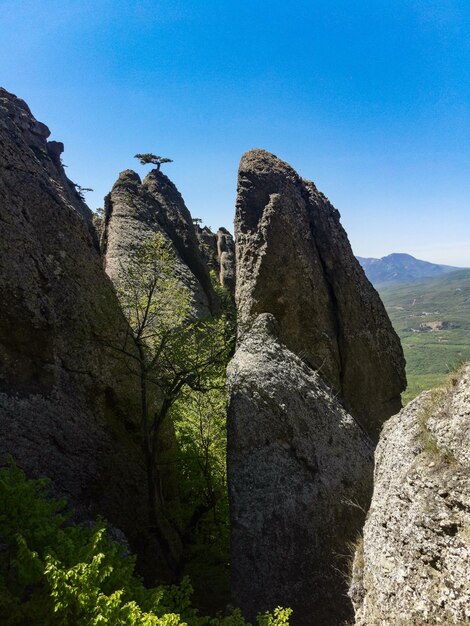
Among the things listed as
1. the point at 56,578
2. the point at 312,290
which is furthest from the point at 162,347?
the point at 56,578

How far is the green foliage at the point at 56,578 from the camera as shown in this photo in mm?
7492

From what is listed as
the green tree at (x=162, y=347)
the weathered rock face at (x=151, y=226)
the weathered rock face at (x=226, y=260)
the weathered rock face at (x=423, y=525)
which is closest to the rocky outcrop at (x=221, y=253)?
the weathered rock face at (x=226, y=260)

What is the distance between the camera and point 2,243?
16422 millimetres

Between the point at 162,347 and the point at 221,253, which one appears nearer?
the point at 162,347

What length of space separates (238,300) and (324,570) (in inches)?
536

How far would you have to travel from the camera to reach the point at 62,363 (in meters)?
17.5

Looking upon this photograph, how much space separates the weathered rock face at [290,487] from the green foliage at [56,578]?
3821mm

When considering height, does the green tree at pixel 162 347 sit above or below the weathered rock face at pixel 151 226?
below

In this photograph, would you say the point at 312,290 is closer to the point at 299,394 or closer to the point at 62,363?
the point at 299,394

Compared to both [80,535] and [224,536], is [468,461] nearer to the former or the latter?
[80,535]

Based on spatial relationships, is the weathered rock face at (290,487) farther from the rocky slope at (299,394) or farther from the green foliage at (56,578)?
the green foliage at (56,578)

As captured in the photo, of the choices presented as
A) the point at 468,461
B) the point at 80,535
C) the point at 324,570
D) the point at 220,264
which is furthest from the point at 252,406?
the point at 220,264

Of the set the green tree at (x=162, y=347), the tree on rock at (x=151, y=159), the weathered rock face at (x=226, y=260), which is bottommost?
the green tree at (x=162, y=347)

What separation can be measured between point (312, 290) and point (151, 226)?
2618 centimetres
